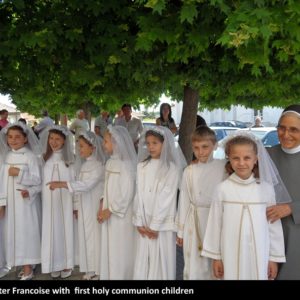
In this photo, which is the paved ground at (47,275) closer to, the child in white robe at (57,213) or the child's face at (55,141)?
the child in white robe at (57,213)

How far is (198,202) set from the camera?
3658 mm

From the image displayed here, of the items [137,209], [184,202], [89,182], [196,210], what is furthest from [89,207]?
[196,210]

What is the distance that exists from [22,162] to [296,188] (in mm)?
3125

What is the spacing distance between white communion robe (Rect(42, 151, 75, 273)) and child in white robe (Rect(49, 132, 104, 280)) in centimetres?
15

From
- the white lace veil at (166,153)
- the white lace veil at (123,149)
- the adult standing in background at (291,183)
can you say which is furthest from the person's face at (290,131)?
the white lace veil at (123,149)

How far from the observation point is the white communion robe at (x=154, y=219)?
3.95 metres

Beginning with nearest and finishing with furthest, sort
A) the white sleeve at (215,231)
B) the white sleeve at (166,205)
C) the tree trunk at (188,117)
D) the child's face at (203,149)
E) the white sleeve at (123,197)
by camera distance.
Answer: the white sleeve at (215,231) → the child's face at (203,149) → the white sleeve at (166,205) → the white sleeve at (123,197) → the tree trunk at (188,117)

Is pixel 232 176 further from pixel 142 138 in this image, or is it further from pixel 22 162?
pixel 22 162

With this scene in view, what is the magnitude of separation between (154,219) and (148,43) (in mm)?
1709

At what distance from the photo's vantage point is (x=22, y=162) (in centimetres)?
476

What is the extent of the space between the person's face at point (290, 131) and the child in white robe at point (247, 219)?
26 cm

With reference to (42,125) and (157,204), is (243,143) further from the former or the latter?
(42,125)

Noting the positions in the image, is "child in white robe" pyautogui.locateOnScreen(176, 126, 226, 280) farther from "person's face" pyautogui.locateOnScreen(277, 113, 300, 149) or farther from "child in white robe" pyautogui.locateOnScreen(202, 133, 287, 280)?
"person's face" pyautogui.locateOnScreen(277, 113, 300, 149)

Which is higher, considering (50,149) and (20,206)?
(50,149)
